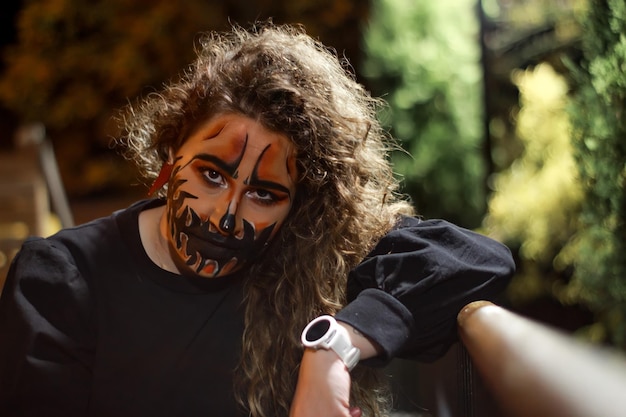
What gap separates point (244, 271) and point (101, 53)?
5222 millimetres

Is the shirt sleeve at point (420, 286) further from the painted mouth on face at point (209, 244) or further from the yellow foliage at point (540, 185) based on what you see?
the yellow foliage at point (540, 185)

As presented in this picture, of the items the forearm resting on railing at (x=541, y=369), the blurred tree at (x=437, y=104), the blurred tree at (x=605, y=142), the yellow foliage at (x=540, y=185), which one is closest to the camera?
the forearm resting on railing at (x=541, y=369)

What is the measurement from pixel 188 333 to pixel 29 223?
10.2 ft

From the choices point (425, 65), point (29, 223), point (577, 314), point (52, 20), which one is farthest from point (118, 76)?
point (577, 314)

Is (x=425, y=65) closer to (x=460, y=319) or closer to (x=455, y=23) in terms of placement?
(x=455, y=23)

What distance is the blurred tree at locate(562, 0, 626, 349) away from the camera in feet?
5.53

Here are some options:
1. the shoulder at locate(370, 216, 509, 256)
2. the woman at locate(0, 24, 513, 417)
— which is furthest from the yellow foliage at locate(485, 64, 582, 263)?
the woman at locate(0, 24, 513, 417)

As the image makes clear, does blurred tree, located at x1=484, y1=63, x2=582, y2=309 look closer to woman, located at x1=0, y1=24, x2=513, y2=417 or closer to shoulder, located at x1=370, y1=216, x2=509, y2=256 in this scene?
shoulder, located at x1=370, y1=216, x2=509, y2=256

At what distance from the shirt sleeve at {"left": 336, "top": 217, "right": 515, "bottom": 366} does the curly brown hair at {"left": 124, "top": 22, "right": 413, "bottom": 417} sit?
0.06 m

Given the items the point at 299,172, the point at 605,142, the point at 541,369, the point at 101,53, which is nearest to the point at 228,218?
the point at 299,172

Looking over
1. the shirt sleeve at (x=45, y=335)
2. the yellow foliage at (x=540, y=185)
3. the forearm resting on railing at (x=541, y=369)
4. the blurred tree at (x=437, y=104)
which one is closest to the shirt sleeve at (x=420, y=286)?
the forearm resting on railing at (x=541, y=369)

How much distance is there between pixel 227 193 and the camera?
123cm

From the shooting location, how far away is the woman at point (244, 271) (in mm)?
1174

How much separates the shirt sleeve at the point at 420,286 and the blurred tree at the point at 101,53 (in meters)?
4.89
